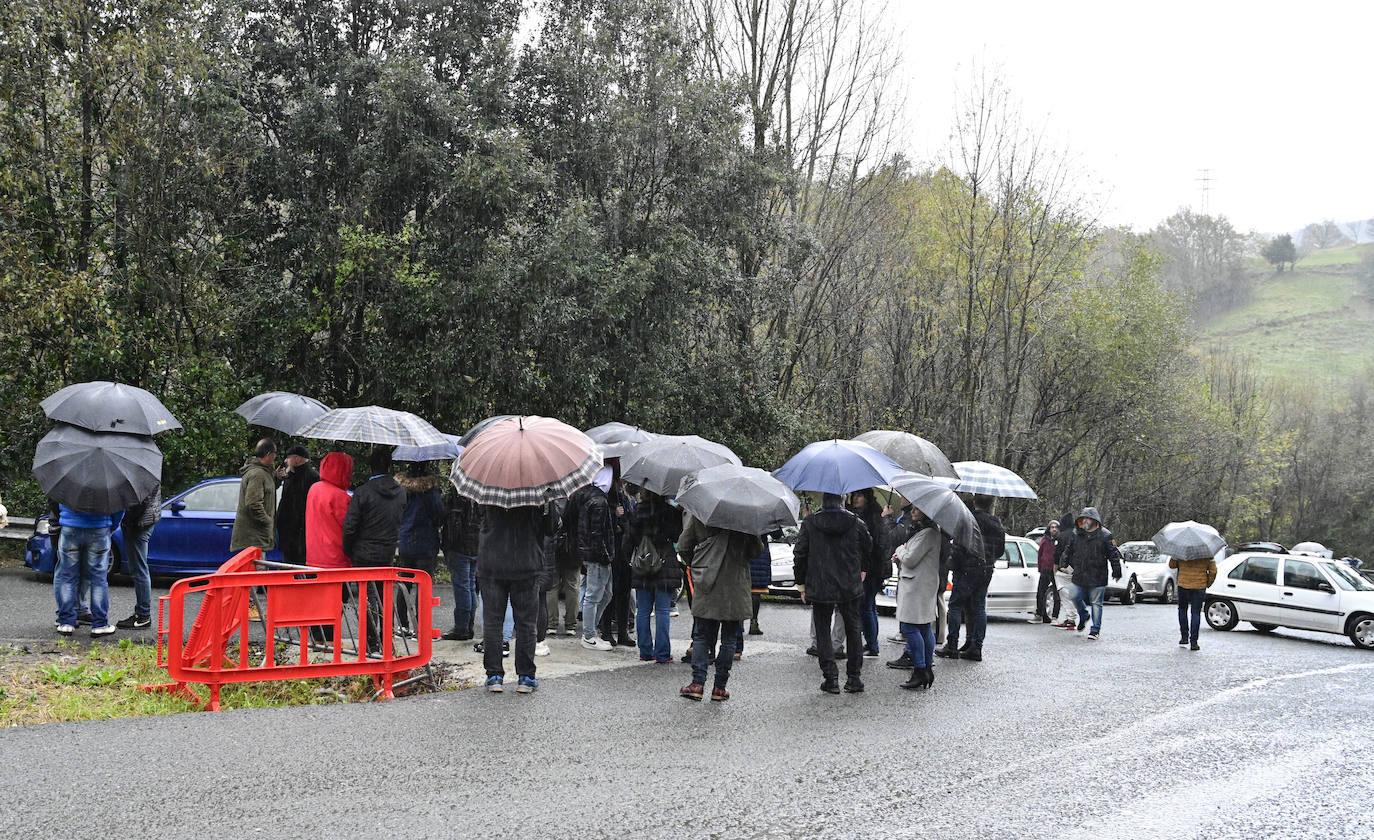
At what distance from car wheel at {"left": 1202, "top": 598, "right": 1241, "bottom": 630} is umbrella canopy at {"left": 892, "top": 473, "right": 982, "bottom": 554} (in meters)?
11.3

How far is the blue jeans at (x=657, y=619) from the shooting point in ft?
35.2

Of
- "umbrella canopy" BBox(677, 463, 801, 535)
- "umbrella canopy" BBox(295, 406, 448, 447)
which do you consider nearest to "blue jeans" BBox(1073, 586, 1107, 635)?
"umbrella canopy" BBox(677, 463, 801, 535)

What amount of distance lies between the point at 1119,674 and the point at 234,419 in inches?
526

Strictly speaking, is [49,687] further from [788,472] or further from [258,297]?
[258,297]

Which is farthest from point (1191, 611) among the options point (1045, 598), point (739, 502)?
point (739, 502)

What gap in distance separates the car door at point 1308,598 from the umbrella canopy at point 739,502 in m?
13.3

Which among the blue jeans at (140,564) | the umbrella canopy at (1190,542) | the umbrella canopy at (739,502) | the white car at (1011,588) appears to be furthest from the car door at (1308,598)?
the blue jeans at (140,564)

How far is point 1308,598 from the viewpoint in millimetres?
18328

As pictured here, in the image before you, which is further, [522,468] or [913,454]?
[913,454]

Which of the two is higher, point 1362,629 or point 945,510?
point 945,510

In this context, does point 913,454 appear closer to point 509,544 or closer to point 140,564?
point 509,544

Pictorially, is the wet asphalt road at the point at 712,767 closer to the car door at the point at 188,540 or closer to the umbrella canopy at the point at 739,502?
the umbrella canopy at the point at 739,502

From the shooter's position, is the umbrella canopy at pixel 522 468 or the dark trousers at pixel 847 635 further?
the dark trousers at pixel 847 635

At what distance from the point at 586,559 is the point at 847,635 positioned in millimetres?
2834
